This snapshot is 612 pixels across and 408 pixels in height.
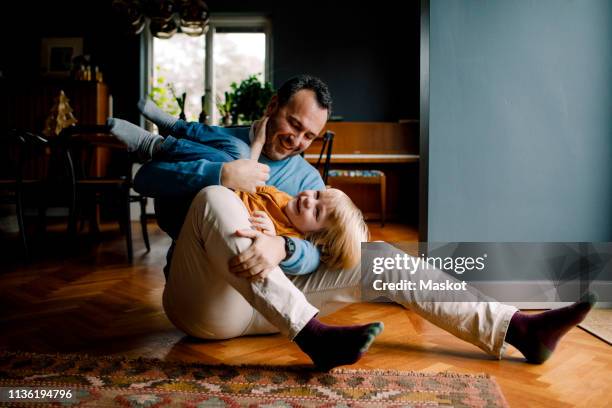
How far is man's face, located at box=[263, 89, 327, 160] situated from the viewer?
1.67 m

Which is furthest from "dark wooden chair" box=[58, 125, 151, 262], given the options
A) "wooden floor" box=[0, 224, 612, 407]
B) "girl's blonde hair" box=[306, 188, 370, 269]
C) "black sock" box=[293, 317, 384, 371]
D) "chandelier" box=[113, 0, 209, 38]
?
"black sock" box=[293, 317, 384, 371]

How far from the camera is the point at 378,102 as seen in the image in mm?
6441

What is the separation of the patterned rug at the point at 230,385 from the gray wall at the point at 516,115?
100 centimetres

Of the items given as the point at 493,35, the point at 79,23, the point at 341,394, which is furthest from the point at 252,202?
the point at 79,23

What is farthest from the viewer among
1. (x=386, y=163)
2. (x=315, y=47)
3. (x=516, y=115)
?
(x=315, y=47)

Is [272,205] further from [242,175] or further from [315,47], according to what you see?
[315,47]

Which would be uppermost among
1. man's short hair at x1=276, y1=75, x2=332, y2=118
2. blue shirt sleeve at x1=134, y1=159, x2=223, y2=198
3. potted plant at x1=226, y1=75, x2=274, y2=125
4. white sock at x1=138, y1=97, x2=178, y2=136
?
potted plant at x1=226, y1=75, x2=274, y2=125

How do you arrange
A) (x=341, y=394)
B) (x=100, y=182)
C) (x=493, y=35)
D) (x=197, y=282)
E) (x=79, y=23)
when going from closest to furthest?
(x=341, y=394) → (x=197, y=282) → (x=493, y=35) → (x=100, y=182) → (x=79, y=23)

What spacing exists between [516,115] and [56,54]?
565cm

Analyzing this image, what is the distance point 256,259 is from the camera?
131 centimetres

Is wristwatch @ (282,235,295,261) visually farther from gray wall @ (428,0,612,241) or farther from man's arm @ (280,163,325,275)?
gray wall @ (428,0,612,241)

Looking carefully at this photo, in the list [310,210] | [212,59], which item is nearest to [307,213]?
[310,210]

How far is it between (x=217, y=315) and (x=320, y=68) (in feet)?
17.1

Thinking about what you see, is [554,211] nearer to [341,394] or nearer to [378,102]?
[341,394]
